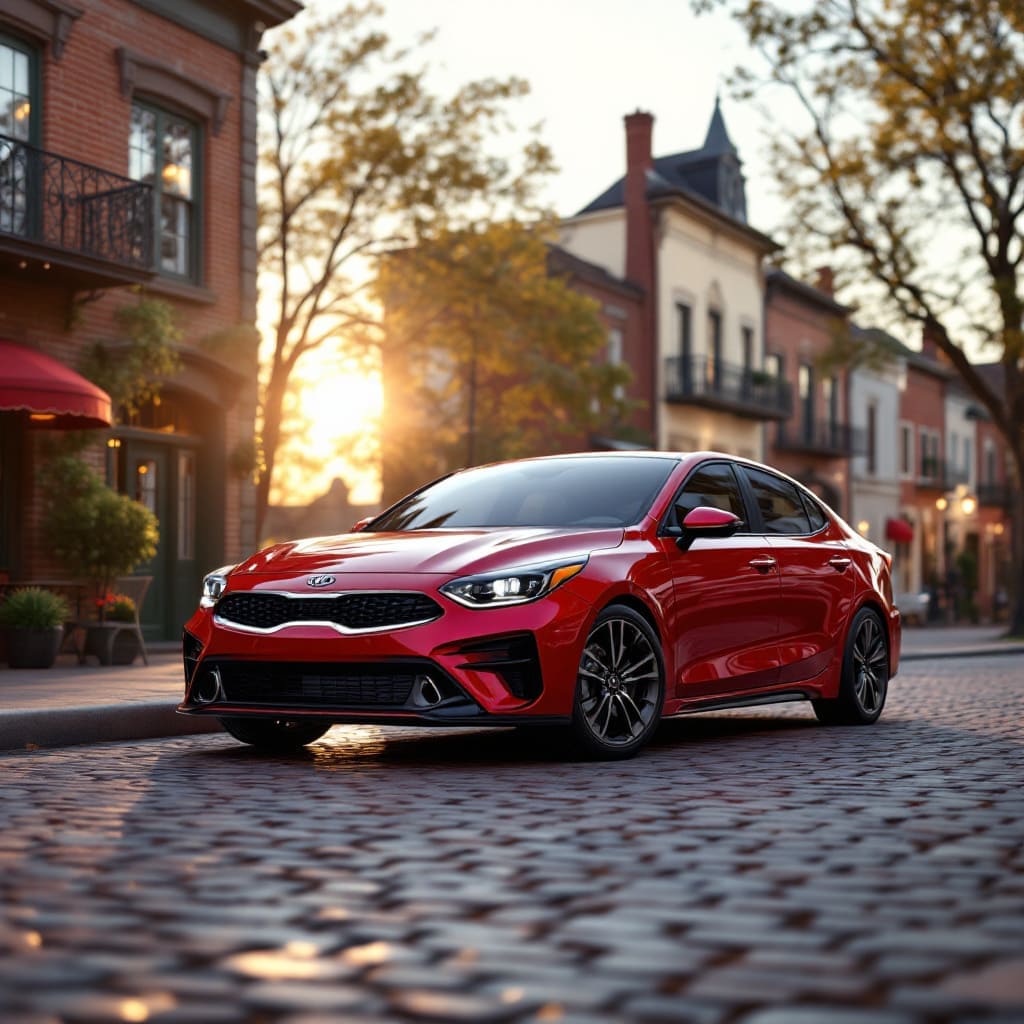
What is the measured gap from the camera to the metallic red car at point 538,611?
7.28 m

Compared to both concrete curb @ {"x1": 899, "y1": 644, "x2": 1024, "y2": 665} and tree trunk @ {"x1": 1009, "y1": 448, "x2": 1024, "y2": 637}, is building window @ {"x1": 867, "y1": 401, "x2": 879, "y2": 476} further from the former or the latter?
concrete curb @ {"x1": 899, "y1": 644, "x2": 1024, "y2": 665}

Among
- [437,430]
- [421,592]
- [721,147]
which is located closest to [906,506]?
[721,147]

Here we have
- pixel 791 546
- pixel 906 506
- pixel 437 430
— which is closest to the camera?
pixel 791 546

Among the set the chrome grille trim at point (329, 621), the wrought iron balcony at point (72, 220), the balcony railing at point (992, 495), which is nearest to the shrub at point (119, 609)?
the wrought iron balcony at point (72, 220)

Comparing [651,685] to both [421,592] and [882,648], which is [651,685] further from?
[882,648]

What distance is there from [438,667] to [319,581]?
77cm

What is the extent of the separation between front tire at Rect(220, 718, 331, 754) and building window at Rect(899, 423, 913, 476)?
156ft

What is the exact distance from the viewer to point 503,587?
737 cm

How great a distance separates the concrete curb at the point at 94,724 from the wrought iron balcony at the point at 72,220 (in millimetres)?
7139

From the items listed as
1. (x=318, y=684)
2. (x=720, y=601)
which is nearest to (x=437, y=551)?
(x=318, y=684)

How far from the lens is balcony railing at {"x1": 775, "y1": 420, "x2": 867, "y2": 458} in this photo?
45.4 m

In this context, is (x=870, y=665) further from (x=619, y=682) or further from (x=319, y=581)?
(x=319, y=581)

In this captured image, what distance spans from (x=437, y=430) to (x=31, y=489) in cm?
1501

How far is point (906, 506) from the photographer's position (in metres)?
54.5
